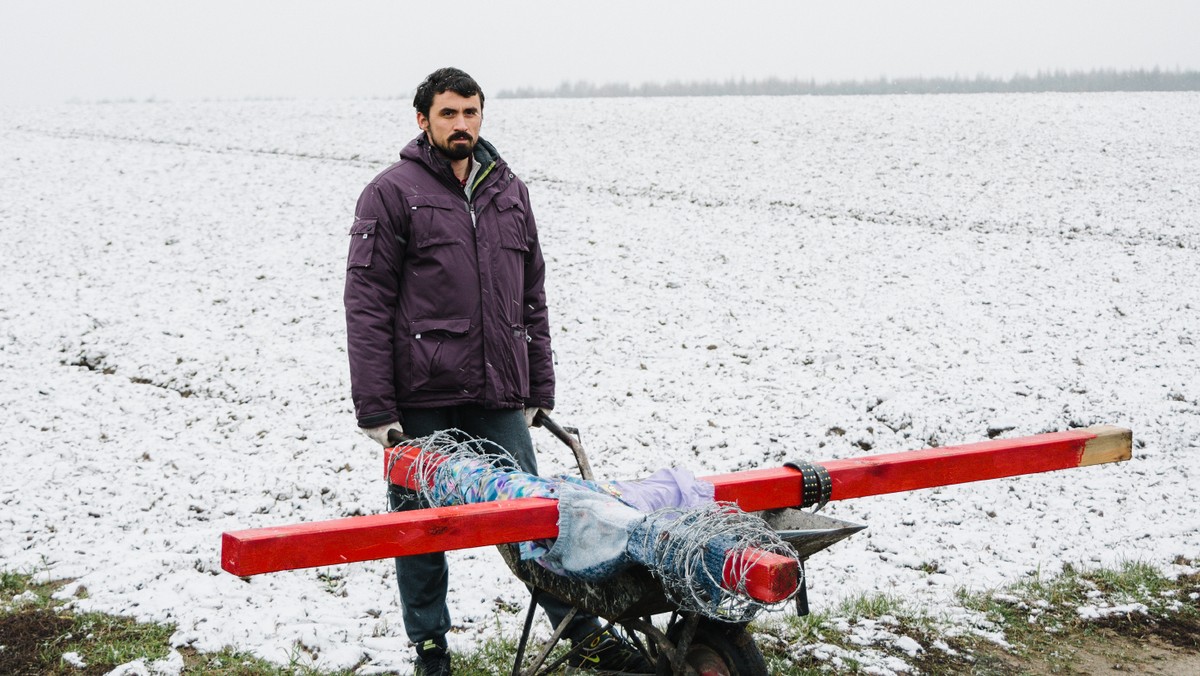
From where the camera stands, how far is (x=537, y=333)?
4.05 meters

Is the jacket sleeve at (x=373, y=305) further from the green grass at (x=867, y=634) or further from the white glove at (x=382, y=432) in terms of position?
the green grass at (x=867, y=634)

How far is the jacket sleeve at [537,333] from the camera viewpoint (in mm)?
4014

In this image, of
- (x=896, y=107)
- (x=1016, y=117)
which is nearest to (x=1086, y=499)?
(x=1016, y=117)

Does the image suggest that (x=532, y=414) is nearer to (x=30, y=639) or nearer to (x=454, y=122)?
(x=454, y=122)

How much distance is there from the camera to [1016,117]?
22312mm

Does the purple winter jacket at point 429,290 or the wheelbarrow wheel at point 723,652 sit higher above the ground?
the purple winter jacket at point 429,290

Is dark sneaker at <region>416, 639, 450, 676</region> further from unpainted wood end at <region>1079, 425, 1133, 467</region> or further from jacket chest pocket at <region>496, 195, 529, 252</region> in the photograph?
unpainted wood end at <region>1079, 425, 1133, 467</region>

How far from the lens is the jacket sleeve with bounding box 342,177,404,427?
3.49 meters

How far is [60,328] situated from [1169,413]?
1054cm

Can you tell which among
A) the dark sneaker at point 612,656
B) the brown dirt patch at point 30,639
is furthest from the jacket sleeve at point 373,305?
the brown dirt patch at point 30,639

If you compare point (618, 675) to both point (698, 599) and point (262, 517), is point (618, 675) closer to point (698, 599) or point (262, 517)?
point (698, 599)

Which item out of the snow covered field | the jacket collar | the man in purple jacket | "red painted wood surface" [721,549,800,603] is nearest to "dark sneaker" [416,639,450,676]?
the man in purple jacket

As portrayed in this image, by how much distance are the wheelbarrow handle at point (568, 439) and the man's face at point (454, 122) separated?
1.09m

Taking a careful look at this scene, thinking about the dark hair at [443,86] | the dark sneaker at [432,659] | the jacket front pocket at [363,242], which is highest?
the dark hair at [443,86]
